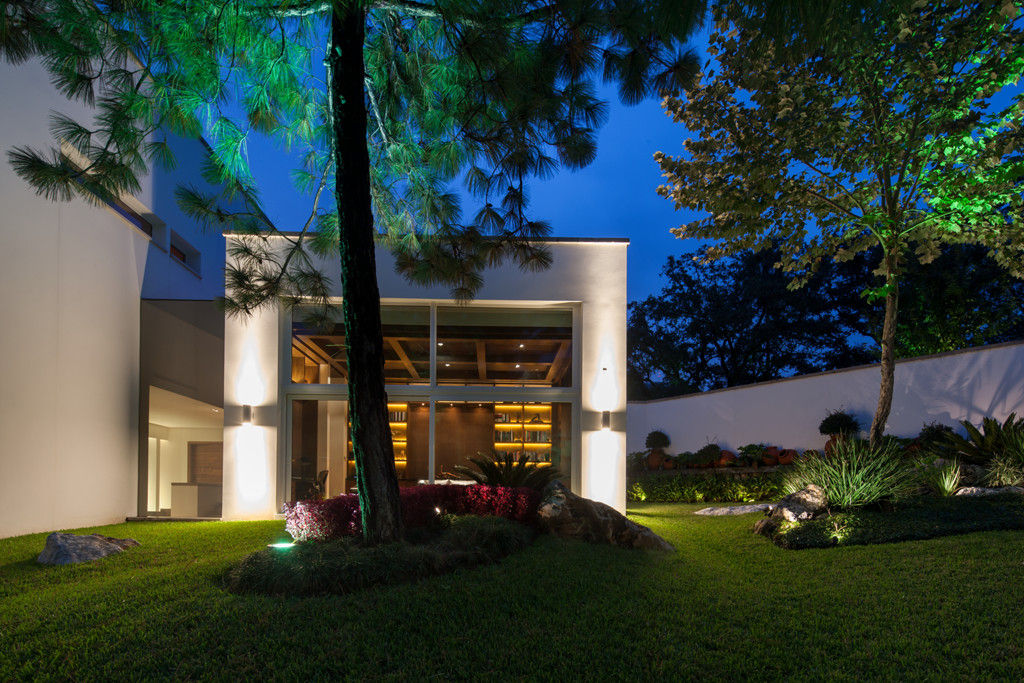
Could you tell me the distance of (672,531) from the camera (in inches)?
281

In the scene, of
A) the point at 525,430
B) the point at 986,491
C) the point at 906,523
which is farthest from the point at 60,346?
the point at 986,491

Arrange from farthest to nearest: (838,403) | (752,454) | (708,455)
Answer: (708,455) → (752,454) → (838,403)

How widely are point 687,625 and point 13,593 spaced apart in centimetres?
469

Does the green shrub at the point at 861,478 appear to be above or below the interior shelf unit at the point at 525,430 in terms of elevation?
below

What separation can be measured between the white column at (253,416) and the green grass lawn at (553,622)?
3146 mm

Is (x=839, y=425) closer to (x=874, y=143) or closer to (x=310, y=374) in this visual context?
(x=874, y=143)

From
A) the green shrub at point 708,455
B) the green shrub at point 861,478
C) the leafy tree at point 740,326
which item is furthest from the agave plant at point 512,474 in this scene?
the leafy tree at point 740,326

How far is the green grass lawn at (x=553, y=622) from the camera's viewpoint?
119 inches

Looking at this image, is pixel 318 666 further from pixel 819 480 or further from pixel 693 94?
pixel 693 94

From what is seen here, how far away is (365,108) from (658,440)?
40.6 feet

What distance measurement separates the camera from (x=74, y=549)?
5348 mm

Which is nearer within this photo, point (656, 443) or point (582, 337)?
point (582, 337)

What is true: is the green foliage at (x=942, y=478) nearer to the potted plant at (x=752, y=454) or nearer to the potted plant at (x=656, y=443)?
the potted plant at (x=752, y=454)

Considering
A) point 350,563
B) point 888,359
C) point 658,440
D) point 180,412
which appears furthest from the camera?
point 658,440
